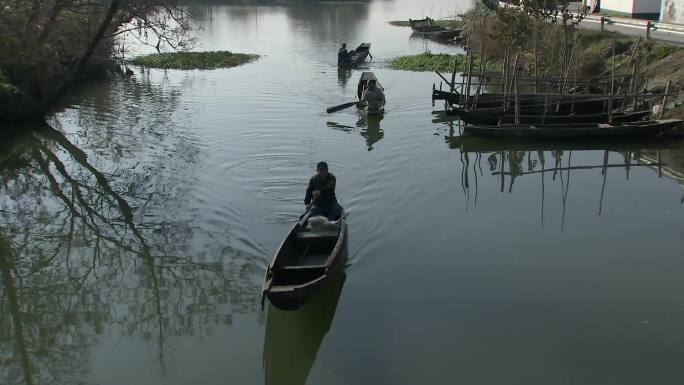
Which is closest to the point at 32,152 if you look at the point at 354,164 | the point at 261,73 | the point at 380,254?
the point at 354,164

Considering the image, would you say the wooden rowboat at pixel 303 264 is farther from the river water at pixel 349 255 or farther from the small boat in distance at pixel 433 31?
the small boat in distance at pixel 433 31

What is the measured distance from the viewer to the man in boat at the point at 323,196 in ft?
37.0

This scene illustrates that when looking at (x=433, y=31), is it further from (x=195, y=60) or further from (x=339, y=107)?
(x=339, y=107)

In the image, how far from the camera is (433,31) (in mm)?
50438

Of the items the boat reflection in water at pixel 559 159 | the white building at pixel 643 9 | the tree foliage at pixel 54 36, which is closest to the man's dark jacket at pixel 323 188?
the boat reflection in water at pixel 559 159

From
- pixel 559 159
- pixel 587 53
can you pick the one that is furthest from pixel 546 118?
pixel 587 53

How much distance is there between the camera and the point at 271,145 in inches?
720

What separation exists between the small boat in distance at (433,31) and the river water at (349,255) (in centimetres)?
2911

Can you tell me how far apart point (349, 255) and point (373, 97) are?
11927 mm

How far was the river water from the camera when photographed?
27.2 feet

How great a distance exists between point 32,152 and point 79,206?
18.6 ft

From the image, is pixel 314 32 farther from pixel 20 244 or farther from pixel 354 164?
pixel 20 244

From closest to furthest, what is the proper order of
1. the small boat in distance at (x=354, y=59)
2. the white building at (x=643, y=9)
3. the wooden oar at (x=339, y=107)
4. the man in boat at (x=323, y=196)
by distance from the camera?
the man in boat at (x=323, y=196) < the wooden oar at (x=339, y=107) < the small boat in distance at (x=354, y=59) < the white building at (x=643, y=9)

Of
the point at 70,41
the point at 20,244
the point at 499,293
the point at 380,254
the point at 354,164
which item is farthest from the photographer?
the point at 70,41
